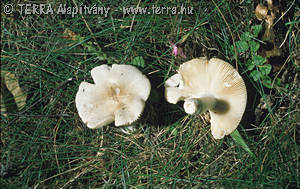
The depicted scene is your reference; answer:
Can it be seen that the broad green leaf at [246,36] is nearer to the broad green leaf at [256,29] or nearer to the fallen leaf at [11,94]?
the broad green leaf at [256,29]

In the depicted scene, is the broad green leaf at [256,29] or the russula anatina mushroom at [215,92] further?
the broad green leaf at [256,29]

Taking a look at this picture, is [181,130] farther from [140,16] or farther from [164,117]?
[140,16]

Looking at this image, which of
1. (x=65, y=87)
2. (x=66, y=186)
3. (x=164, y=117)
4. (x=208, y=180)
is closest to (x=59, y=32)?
(x=65, y=87)

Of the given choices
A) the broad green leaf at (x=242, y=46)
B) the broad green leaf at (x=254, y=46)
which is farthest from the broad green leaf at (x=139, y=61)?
the broad green leaf at (x=254, y=46)

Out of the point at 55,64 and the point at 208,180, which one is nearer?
the point at 208,180

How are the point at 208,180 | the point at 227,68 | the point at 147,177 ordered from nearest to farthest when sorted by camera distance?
the point at 227,68 < the point at 208,180 < the point at 147,177

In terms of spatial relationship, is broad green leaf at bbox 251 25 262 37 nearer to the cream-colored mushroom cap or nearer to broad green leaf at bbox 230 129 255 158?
broad green leaf at bbox 230 129 255 158

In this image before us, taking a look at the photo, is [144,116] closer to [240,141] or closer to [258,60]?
[240,141]
